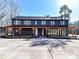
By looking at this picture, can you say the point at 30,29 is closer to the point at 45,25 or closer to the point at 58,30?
the point at 45,25

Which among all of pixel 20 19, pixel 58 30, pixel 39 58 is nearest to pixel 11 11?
pixel 20 19

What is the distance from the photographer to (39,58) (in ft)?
44.7

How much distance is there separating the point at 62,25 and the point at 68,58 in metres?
30.8

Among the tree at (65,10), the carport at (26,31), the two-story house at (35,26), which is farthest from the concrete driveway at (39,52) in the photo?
the tree at (65,10)

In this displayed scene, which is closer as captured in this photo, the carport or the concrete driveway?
the concrete driveway

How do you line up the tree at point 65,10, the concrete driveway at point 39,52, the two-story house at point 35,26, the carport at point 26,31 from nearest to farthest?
the concrete driveway at point 39,52 → the two-story house at point 35,26 → the carport at point 26,31 → the tree at point 65,10

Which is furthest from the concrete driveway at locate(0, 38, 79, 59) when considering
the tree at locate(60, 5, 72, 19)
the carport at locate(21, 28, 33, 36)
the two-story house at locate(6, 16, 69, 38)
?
the tree at locate(60, 5, 72, 19)

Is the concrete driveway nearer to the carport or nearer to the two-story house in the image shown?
the two-story house

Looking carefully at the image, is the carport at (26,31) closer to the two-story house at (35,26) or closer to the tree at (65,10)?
the two-story house at (35,26)

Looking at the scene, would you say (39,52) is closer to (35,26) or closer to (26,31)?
(35,26)

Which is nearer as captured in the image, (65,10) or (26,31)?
(26,31)

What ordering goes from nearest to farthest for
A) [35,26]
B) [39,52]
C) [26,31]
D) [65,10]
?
[39,52], [35,26], [26,31], [65,10]

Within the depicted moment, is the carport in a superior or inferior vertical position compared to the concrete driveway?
superior

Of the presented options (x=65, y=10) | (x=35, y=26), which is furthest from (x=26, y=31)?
(x=65, y=10)
